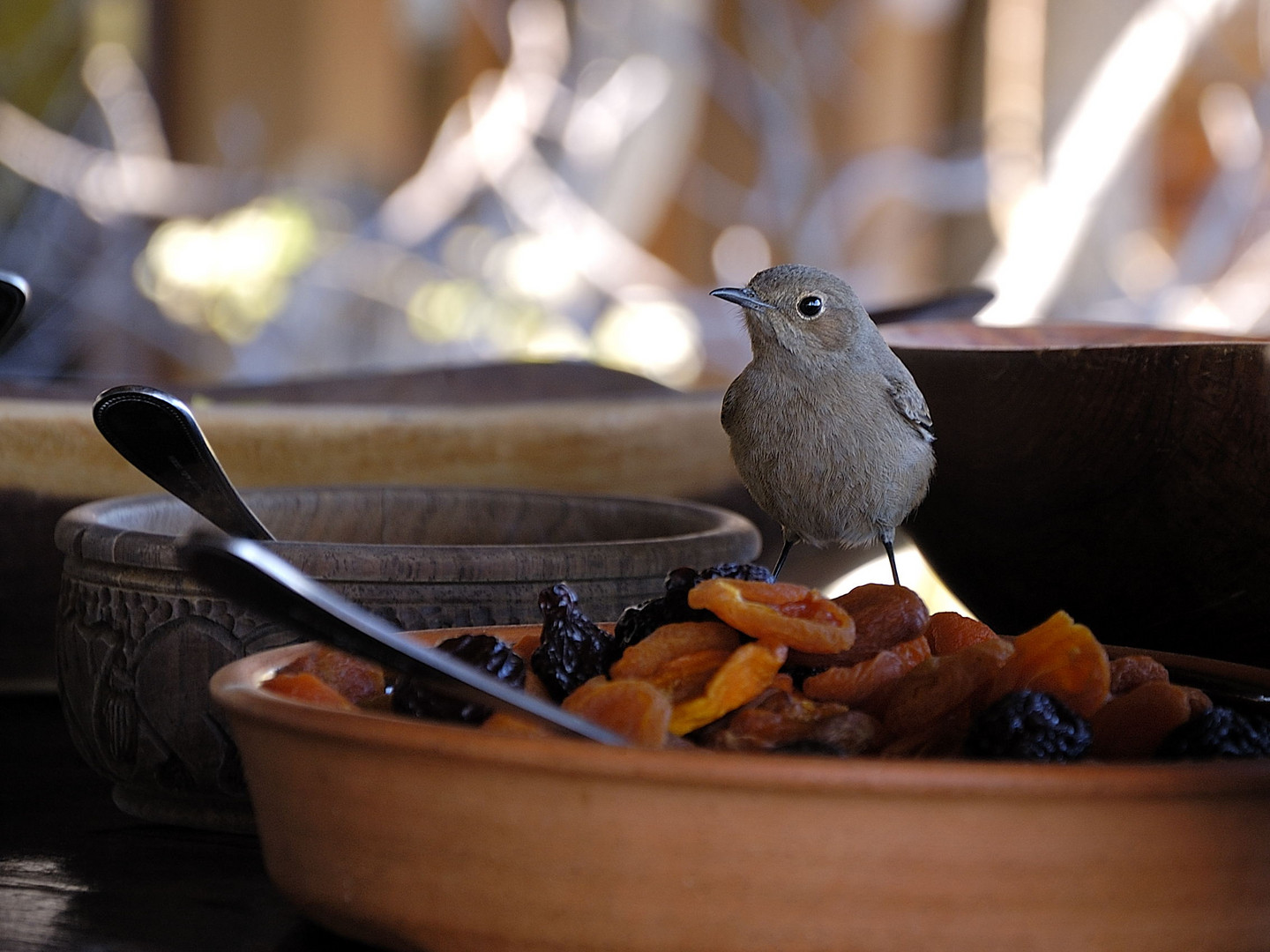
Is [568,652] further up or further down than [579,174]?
further down

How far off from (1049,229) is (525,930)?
119 inches

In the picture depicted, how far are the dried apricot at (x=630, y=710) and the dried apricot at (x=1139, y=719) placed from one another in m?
0.18

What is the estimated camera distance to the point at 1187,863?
0.44 m

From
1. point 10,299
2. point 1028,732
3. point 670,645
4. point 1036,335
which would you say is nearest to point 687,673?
point 670,645

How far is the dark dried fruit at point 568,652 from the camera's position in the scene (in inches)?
23.1

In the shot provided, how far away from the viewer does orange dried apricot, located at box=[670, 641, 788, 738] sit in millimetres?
558

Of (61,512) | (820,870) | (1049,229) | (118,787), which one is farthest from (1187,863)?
(1049,229)

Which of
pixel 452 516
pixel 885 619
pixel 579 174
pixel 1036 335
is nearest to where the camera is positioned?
pixel 885 619

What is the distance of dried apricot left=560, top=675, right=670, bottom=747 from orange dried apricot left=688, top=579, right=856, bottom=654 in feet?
0.22

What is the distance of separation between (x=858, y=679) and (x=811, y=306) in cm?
27

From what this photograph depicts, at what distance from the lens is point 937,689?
556 mm

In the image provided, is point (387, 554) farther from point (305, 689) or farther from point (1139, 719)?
point (1139, 719)

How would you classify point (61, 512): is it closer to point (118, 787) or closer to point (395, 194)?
point (118, 787)

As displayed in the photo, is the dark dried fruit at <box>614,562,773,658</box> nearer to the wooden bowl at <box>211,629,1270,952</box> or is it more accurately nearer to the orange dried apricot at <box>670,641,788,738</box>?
the orange dried apricot at <box>670,641,788,738</box>
